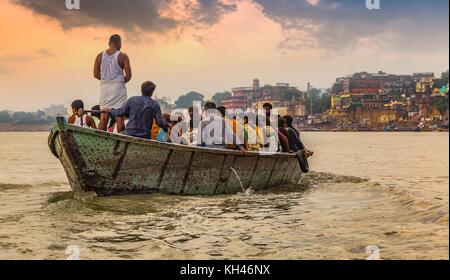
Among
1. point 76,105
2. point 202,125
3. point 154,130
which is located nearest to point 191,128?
point 202,125

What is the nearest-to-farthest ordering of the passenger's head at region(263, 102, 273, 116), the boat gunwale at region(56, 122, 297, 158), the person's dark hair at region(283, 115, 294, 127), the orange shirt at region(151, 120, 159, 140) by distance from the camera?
the boat gunwale at region(56, 122, 297, 158), the orange shirt at region(151, 120, 159, 140), the passenger's head at region(263, 102, 273, 116), the person's dark hair at region(283, 115, 294, 127)

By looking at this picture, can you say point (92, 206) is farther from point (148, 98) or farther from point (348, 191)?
point (348, 191)

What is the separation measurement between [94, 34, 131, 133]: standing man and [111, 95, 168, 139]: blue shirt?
45cm

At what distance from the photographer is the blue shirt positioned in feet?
29.0

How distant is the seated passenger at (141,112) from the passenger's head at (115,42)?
974 millimetres

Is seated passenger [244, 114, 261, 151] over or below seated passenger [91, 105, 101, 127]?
below

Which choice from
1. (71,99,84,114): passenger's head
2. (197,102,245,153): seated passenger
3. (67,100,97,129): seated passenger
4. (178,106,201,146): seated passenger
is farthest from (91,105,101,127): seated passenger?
(197,102,245,153): seated passenger

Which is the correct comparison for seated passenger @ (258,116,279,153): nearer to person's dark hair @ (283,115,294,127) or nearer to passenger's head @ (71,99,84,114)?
person's dark hair @ (283,115,294,127)

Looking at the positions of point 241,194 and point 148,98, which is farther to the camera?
point 241,194

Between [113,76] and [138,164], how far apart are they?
179cm

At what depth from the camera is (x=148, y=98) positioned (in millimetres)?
8914
